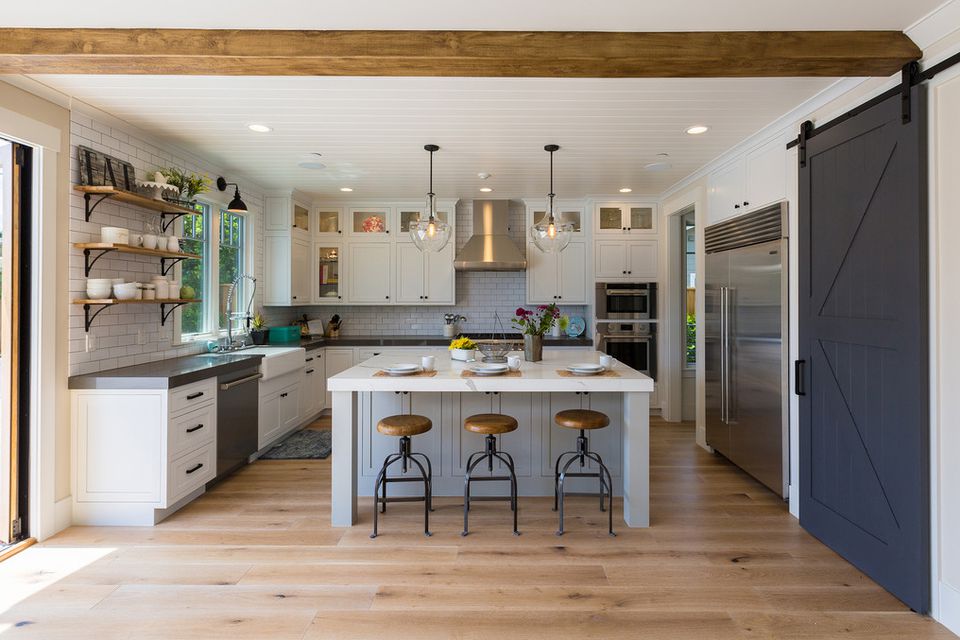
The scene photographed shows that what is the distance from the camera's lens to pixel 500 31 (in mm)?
2352

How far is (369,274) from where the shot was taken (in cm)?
622

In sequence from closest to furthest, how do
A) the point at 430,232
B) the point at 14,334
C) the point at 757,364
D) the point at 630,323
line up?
the point at 14,334 → the point at 757,364 → the point at 430,232 → the point at 630,323

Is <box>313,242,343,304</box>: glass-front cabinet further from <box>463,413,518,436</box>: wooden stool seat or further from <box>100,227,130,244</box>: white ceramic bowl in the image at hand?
<box>463,413,518,436</box>: wooden stool seat

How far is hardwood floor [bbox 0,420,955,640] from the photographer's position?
2189 millimetres

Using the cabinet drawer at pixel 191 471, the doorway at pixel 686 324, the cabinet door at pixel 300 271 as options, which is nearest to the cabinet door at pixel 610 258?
the doorway at pixel 686 324

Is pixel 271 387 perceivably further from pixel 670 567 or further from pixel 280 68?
pixel 670 567

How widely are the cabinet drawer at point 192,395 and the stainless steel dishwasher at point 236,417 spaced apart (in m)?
0.10

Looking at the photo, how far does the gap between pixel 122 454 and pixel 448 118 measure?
2.93 m

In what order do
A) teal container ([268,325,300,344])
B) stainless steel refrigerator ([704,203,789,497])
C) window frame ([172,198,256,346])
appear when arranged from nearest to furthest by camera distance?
stainless steel refrigerator ([704,203,789,497]) < window frame ([172,198,256,346]) < teal container ([268,325,300,344])

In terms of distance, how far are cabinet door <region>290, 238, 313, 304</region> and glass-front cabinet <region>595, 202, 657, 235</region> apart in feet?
11.2

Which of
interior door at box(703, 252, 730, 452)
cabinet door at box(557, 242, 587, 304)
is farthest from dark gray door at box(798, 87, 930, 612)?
cabinet door at box(557, 242, 587, 304)

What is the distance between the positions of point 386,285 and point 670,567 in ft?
14.6

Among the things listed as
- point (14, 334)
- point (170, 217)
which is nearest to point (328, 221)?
point (170, 217)

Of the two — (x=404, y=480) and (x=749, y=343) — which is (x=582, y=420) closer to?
(x=404, y=480)
